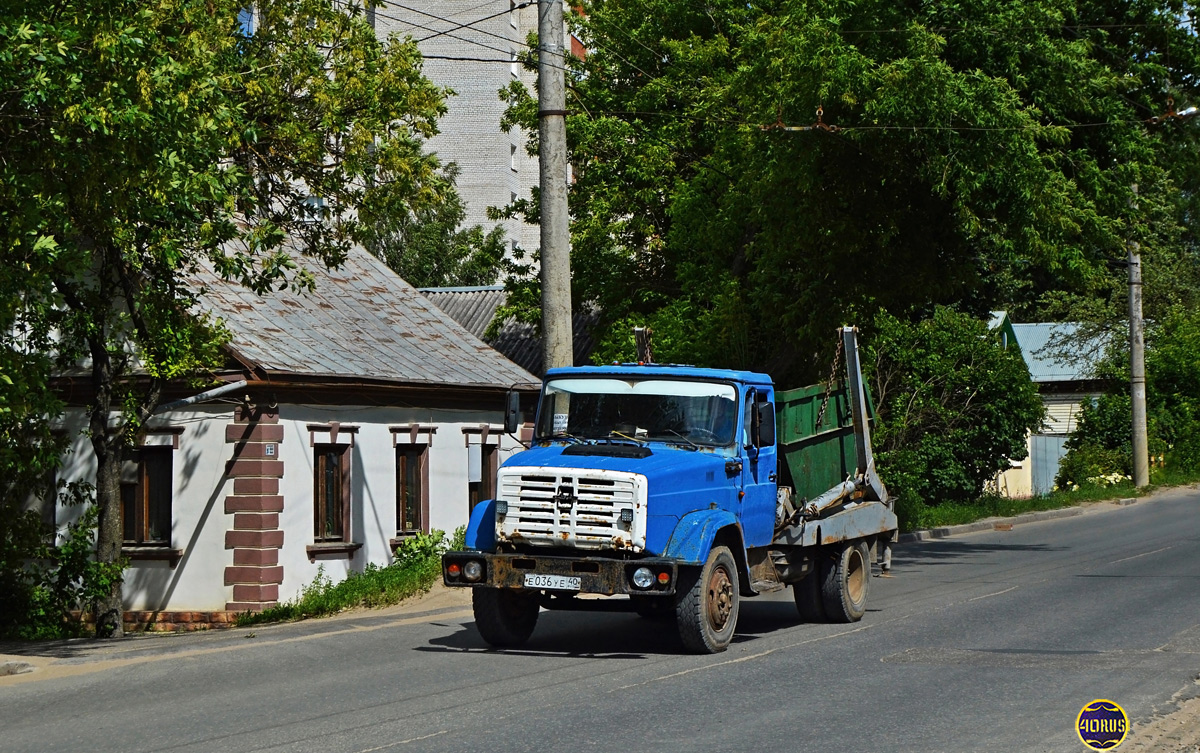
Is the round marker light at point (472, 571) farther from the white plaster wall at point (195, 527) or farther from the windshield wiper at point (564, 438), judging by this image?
the white plaster wall at point (195, 527)

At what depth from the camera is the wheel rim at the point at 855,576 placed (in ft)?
49.3

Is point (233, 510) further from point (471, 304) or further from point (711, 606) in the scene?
point (471, 304)

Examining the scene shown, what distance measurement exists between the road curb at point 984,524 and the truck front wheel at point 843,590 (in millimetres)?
12897

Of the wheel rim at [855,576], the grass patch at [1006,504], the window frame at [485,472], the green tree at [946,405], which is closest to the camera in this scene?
the wheel rim at [855,576]

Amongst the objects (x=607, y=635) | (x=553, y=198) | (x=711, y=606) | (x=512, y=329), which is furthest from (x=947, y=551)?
(x=512, y=329)

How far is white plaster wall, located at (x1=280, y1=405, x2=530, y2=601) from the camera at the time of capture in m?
21.4

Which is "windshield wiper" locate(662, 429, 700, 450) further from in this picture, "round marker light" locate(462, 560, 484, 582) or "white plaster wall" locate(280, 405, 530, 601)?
"white plaster wall" locate(280, 405, 530, 601)

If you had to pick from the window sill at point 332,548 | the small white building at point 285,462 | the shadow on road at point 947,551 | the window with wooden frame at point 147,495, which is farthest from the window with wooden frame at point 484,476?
the shadow on road at point 947,551

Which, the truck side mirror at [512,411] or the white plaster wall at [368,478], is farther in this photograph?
the white plaster wall at [368,478]

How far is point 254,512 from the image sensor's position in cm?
2078

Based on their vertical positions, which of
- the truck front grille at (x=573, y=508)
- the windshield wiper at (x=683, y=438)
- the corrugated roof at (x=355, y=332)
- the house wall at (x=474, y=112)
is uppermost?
the house wall at (x=474, y=112)

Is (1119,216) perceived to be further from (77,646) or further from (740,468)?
(77,646)

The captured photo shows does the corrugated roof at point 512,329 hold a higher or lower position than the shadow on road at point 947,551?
higher

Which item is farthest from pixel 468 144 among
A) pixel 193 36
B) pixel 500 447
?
pixel 193 36
